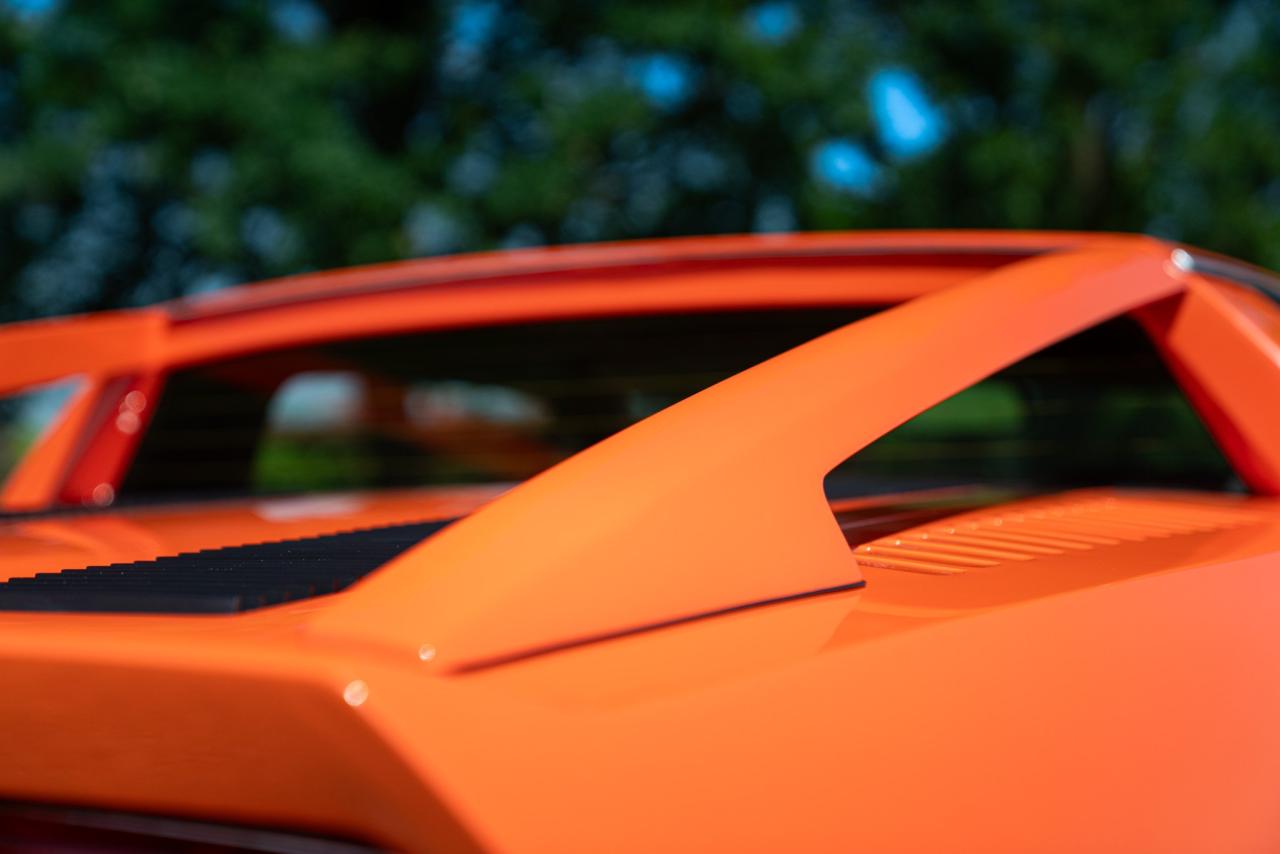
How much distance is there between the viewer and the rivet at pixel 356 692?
0.76m

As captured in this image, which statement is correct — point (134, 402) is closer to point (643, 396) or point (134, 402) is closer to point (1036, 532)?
point (643, 396)

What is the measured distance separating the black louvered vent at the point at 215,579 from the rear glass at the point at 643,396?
0.78 m

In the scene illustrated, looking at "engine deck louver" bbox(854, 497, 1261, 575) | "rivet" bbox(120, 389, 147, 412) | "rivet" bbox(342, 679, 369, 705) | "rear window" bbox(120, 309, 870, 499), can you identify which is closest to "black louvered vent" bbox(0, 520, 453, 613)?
"rivet" bbox(342, 679, 369, 705)

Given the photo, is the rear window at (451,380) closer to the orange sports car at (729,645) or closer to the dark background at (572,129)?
the orange sports car at (729,645)

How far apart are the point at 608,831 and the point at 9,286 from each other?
1336 centimetres

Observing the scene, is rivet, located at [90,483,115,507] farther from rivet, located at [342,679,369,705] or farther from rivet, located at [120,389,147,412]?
rivet, located at [342,679,369,705]

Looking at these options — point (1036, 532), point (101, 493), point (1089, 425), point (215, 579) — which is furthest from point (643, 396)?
point (215, 579)

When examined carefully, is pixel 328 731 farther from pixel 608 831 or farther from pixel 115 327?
pixel 115 327

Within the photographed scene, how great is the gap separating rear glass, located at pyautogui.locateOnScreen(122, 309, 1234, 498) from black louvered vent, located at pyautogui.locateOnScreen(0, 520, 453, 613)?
30.9 inches

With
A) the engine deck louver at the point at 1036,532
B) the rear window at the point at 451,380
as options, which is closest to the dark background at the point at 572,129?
the rear window at the point at 451,380

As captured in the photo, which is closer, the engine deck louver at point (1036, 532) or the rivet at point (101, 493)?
the engine deck louver at point (1036, 532)

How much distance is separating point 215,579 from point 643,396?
2.46 meters

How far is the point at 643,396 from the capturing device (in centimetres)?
346

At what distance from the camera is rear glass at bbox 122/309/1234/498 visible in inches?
93.7
